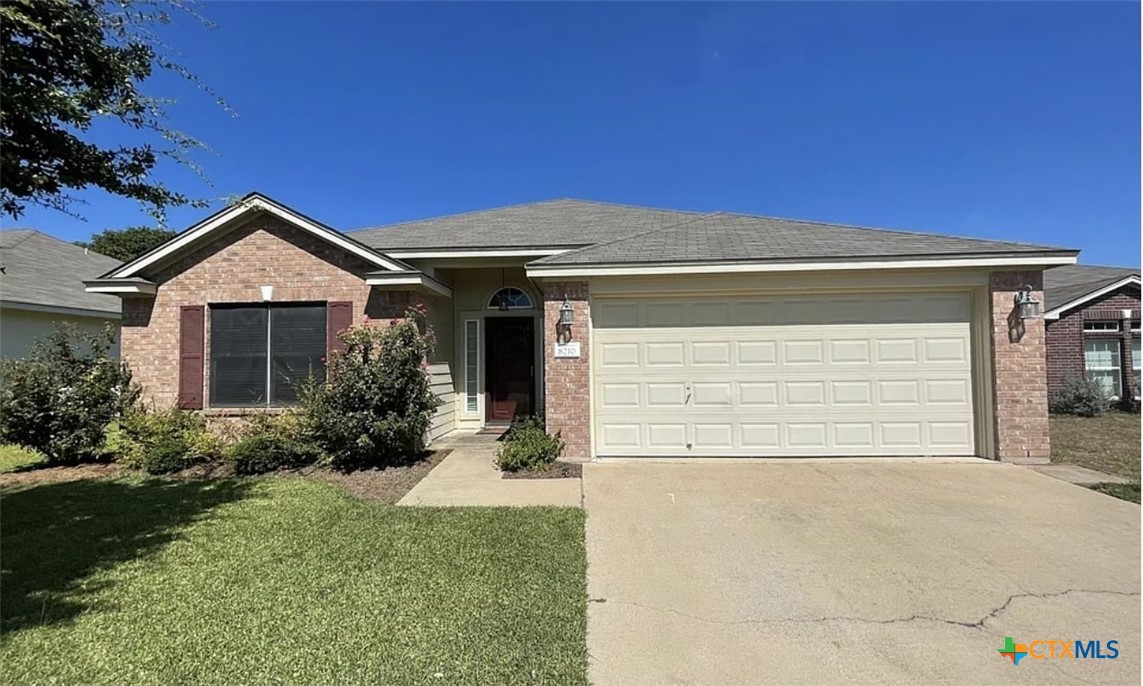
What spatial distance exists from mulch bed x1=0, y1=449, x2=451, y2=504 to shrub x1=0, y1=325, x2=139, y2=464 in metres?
0.40

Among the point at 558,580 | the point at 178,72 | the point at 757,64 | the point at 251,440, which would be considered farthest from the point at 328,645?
the point at 757,64

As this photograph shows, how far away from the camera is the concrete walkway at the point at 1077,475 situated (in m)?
6.59

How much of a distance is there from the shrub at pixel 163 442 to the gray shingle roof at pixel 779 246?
6.06 meters

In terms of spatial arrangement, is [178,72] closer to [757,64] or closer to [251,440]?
[251,440]

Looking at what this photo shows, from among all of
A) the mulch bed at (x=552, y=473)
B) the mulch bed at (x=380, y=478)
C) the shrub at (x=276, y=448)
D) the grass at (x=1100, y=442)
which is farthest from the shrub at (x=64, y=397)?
the grass at (x=1100, y=442)

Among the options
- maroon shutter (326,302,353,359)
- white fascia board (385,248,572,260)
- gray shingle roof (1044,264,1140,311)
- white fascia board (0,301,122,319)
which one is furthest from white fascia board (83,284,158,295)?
gray shingle roof (1044,264,1140,311)

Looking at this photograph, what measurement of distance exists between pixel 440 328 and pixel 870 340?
7380 mm

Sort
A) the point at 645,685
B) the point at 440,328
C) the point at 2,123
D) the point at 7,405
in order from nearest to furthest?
the point at 645,685
the point at 2,123
the point at 7,405
the point at 440,328

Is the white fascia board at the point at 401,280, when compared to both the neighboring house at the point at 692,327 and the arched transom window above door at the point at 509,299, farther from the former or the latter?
the arched transom window above door at the point at 509,299

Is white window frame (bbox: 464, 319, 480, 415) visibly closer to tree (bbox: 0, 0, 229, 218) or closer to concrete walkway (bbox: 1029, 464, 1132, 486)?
tree (bbox: 0, 0, 229, 218)

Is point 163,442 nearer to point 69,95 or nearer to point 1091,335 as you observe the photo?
point 69,95

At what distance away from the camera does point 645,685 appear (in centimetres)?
276

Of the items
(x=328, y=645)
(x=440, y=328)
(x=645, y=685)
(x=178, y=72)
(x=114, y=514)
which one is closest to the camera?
(x=645, y=685)

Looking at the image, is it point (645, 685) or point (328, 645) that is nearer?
point (645, 685)
